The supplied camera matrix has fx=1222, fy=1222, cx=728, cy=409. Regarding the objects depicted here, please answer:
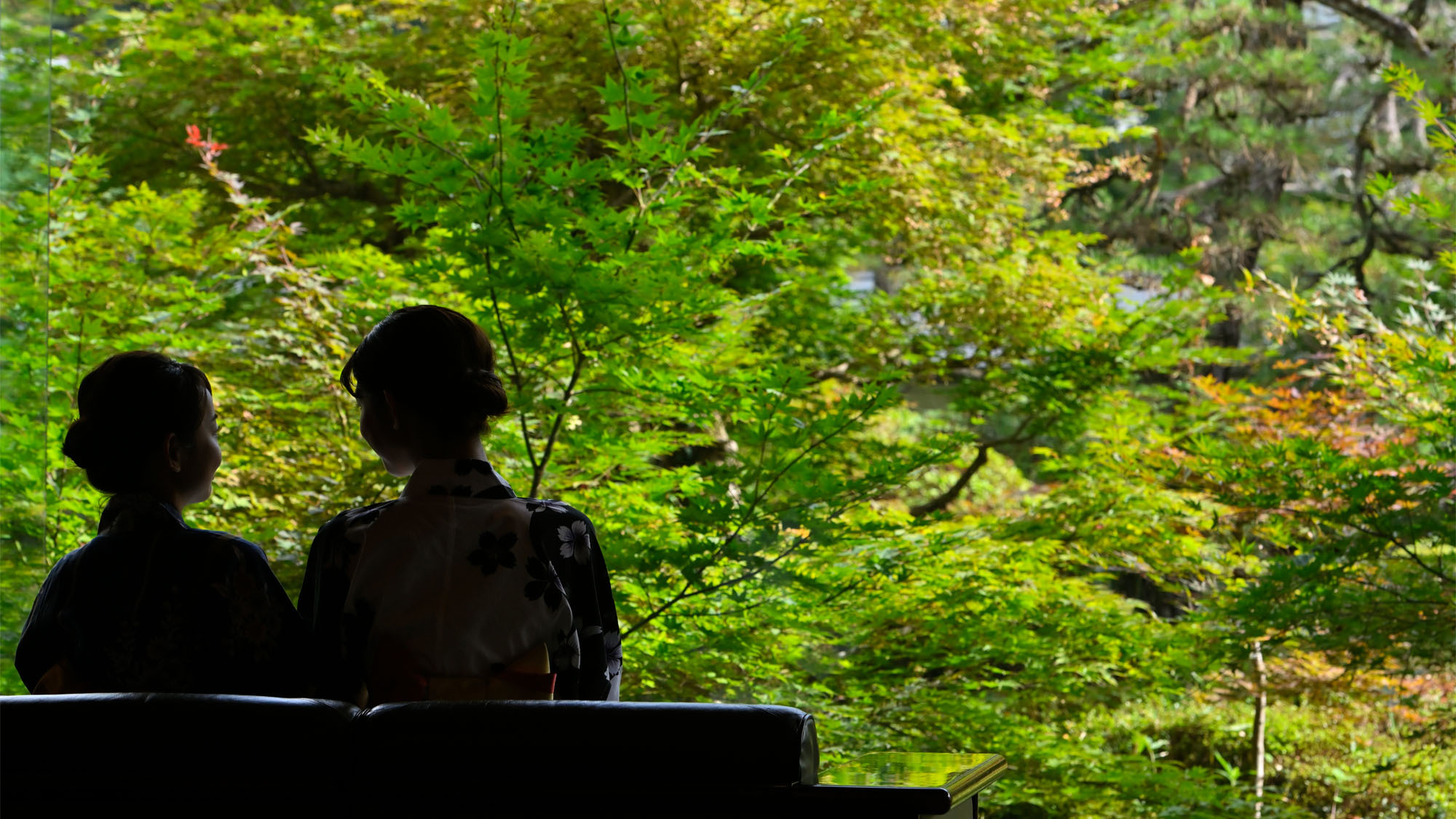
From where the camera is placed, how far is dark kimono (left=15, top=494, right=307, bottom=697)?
1104 millimetres

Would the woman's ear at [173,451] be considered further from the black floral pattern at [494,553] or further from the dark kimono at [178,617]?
the black floral pattern at [494,553]

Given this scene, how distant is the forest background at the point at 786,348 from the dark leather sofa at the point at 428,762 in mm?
1382

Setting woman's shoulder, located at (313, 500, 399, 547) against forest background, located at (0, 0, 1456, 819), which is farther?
forest background, located at (0, 0, 1456, 819)

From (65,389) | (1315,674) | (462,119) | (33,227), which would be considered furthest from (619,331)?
(1315,674)

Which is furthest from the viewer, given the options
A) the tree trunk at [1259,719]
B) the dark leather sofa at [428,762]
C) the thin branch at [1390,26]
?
the thin branch at [1390,26]

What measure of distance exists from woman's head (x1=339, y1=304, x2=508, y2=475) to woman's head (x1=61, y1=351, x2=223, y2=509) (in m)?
0.17

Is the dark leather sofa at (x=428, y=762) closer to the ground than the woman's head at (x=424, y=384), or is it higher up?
closer to the ground

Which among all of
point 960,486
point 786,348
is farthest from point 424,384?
point 960,486

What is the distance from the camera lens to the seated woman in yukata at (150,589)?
1105 millimetres

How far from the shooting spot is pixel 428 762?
98cm

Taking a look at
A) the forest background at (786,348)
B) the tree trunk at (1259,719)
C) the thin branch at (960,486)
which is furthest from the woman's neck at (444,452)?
the tree trunk at (1259,719)

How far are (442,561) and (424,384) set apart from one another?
6.5 inches

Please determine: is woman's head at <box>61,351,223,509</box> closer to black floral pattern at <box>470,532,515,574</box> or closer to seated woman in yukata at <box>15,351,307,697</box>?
seated woman in yukata at <box>15,351,307,697</box>

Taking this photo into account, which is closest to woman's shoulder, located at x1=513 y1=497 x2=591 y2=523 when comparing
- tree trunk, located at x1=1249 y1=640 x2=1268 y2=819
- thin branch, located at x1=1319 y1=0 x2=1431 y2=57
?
tree trunk, located at x1=1249 y1=640 x2=1268 y2=819
